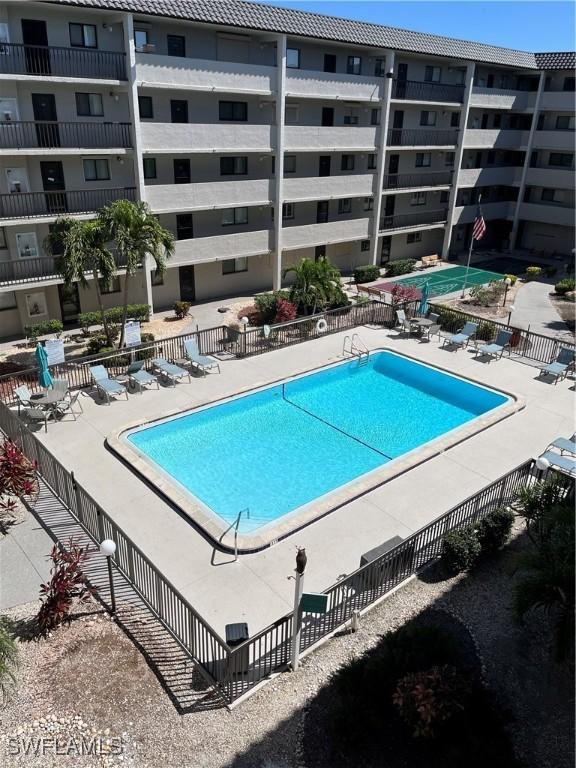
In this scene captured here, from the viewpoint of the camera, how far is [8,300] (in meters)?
24.3

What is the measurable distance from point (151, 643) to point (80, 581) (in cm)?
190

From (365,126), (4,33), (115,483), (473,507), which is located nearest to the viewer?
(473,507)

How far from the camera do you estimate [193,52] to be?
1022 inches

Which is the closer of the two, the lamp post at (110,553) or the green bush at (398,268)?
the lamp post at (110,553)

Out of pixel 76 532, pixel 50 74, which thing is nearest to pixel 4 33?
pixel 50 74

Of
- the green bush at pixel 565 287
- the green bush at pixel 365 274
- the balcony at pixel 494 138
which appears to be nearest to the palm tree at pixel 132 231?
the green bush at pixel 365 274

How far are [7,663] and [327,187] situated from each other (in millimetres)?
28571

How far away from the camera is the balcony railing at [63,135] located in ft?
71.1

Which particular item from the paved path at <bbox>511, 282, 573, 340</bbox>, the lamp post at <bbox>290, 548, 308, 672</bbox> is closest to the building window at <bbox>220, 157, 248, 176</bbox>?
the paved path at <bbox>511, 282, 573, 340</bbox>

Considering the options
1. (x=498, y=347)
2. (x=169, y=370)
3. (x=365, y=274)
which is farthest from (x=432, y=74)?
(x=169, y=370)

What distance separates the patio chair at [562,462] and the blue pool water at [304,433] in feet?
11.7

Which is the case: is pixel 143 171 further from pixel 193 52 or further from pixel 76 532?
pixel 76 532

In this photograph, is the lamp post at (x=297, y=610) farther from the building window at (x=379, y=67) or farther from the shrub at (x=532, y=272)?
the shrub at (x=532, y=272)

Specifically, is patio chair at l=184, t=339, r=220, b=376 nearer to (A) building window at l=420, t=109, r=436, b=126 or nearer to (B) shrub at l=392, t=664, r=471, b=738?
(B) shrub at l=392, t=664, r=471, b=738
